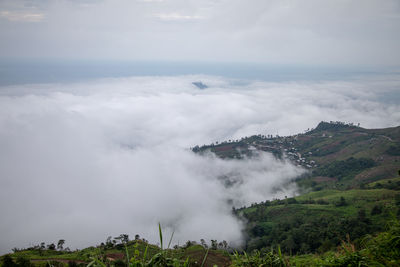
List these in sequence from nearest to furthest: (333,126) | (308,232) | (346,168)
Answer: (308,232) < (346,168) < (333,126)

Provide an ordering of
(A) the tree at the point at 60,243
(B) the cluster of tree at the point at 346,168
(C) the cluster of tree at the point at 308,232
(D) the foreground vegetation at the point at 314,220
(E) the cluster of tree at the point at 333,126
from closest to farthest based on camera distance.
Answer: (D) the foreground vegetation at the point at 314,220 < (A) the tree at the point at 60,243 < (C) the cluster of tree at the point at 308,232 < (B) the cluster of tree at the point at 346,168 < (E) the cluster of tree at the point at 333,126

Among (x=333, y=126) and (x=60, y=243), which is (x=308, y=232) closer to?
(x=60, y=243)

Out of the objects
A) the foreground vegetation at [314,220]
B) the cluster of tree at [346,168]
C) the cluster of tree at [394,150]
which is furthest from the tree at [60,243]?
the cluster of tree at [394,150]

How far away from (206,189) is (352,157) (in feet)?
199

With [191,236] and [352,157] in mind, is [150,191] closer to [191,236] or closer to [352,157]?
[191,236]

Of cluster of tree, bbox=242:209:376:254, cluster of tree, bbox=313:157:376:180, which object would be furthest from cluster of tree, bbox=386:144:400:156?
cluster of tree, bbox=242:209:376:254

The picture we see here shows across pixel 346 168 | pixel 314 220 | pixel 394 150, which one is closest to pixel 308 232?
pixel 314 220

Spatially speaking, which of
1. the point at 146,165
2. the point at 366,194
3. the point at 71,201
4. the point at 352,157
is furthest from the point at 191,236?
the point at 146,165

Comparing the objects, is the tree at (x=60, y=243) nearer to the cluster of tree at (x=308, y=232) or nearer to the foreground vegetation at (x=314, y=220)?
the foreground vegetation at (x=314, y=220)

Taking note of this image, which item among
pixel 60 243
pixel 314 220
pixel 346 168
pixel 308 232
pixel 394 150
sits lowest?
pixel 308 232

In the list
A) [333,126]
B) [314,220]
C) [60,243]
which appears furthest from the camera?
[333,126]

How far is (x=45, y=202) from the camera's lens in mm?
132625

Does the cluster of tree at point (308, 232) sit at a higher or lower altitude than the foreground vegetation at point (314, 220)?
lower

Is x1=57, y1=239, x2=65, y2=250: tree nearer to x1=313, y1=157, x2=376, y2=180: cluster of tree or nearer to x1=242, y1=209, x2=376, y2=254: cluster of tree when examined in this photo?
x1=242, y1=209, x2=376, y2=254: cluster of tree
